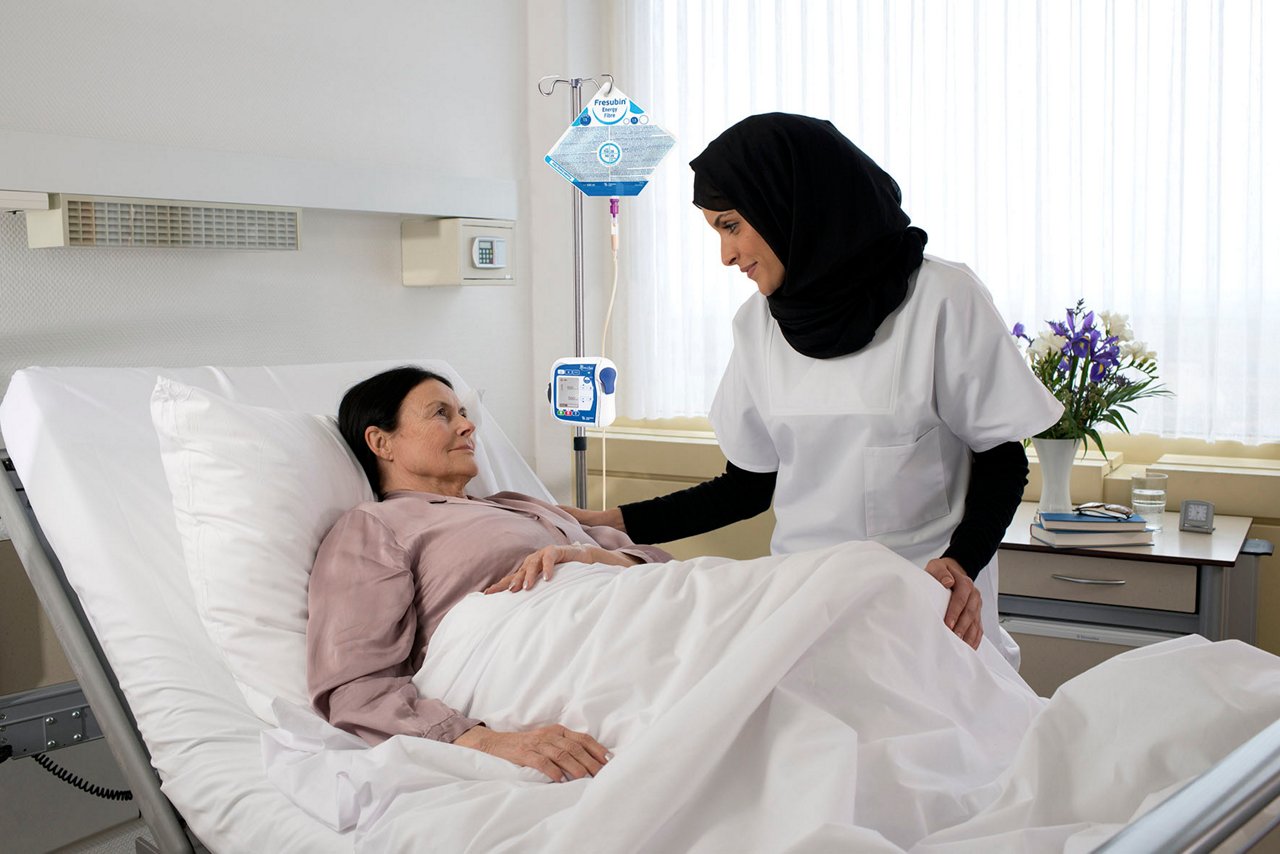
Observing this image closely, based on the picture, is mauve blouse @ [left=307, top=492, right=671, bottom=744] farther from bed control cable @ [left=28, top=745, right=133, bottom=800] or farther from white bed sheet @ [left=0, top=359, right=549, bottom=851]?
bed control cable @ [left=28, top=745, right=133, bottom=800]

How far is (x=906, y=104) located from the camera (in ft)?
10.5

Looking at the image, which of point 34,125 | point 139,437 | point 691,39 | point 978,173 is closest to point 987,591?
point 139,437

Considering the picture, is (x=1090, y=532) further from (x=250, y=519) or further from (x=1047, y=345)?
(x=250, y=519)

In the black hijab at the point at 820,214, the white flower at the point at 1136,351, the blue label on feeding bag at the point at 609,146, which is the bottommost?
the white flower at the point at 1136,351

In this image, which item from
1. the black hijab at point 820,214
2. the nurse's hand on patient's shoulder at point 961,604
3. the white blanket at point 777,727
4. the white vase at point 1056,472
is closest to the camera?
the white blanket at point 777,727

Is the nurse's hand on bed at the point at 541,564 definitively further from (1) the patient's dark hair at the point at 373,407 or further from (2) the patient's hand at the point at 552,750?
(1) the patient's dark hair at the point at 373,407

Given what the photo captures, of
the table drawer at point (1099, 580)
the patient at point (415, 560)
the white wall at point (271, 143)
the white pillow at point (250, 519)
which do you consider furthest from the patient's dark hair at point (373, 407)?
the table drawer at point (1099, 580)

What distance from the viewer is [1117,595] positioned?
250cm

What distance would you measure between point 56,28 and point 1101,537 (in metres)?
2.39

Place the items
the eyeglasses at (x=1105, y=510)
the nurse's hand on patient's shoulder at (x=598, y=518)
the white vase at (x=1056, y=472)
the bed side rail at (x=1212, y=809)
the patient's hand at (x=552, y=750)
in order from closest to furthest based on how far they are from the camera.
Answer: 1. the bed side rail at (x=1212, y=809)
2. the patient's hand at (x=552, y=750)
3. the nurse's hand on patient's shoulder at (x=598, y=518)
4. the eyeglasses at (x=1105, y=510)
5. the white vase at (x=1056, y=472)

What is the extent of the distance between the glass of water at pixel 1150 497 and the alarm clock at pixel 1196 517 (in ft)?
0.17

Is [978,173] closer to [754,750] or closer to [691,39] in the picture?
[691,39]

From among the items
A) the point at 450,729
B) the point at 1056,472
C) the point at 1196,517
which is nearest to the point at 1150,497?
the point at 1196,517

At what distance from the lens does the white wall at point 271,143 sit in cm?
214
